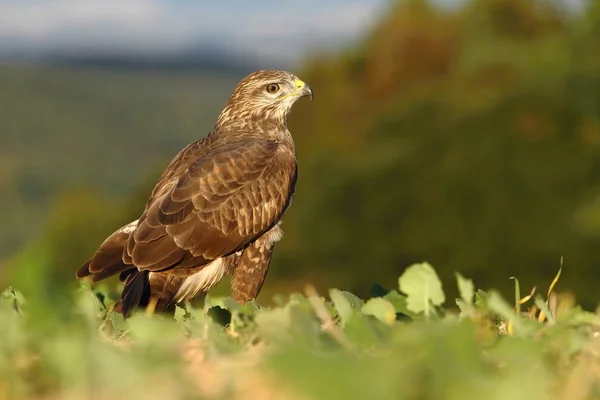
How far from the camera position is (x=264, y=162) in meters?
9.43

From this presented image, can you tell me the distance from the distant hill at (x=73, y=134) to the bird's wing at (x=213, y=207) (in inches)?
4723

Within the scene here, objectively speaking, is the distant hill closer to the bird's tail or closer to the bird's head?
the bird's head

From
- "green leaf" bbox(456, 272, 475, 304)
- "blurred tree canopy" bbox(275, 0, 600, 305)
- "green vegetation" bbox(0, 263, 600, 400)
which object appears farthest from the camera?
"blurred tree canopy" bbox(275, 0, 600, 305)

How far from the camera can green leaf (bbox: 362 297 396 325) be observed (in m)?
5.11

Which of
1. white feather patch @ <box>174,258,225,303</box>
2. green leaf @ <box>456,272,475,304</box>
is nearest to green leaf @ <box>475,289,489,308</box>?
green leaf @ <box>456,272,475,304</box>

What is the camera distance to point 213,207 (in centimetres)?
904

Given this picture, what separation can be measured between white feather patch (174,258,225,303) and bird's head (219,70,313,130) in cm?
171

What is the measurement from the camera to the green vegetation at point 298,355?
329 cm

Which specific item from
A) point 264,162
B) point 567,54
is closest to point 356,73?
point 567,54

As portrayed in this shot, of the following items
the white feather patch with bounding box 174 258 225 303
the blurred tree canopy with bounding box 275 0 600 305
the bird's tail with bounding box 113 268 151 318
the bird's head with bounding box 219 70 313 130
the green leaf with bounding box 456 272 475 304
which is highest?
the blurred tree canopy with bounding box 275 0 600 305

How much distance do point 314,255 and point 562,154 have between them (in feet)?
49.6

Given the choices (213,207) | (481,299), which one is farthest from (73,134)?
(481,299)

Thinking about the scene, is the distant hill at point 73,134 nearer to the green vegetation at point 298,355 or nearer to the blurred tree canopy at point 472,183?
the blurred tree canopy at point 472,183

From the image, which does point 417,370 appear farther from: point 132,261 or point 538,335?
point 132,261
